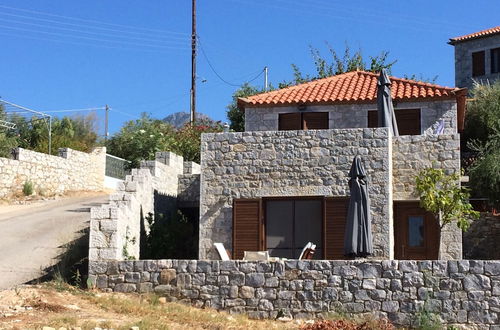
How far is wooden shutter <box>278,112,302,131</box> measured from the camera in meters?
22.2

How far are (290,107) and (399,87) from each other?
Answer: 357 centimetres

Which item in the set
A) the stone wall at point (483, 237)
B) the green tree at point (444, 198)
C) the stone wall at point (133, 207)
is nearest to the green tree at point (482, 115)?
the stone wall at point (483, 237)

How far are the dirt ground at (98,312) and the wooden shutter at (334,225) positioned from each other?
3826 millimetres

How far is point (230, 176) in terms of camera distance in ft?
63.5

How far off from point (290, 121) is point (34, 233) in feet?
27.3

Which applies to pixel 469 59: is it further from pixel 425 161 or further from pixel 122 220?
pixel 122 220

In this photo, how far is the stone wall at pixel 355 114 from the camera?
70.3 feet

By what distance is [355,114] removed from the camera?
2180 cm

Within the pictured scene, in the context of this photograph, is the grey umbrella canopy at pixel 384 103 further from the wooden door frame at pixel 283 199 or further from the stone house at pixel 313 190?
the wooden door frame at pixel 283 199

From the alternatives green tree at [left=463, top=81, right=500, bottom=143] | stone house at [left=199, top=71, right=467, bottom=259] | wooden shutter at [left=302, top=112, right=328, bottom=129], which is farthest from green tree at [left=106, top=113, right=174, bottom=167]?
green tree at [left=463, top=81, right=500, bottom=143]

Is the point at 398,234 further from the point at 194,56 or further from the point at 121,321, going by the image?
the point at 194,56

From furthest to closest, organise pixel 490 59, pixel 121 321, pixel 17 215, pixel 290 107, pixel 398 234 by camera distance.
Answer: pixel 490 59, pixel 17 215, pixel 290 107, pixel 398 234, pixel 121 321

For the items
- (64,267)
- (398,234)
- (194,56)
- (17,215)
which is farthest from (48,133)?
(398,234)

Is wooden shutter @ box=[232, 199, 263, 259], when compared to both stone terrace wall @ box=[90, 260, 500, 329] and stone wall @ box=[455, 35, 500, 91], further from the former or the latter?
stone wall @ box=[455, 35, 500, 91]
